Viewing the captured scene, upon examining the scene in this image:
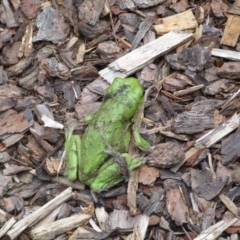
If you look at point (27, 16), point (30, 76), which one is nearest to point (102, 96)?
point (30, 76)

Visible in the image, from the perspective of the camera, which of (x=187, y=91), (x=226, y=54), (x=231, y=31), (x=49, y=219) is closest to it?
(x=49, y=219)

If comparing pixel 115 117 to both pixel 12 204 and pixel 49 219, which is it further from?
pixel 12 204

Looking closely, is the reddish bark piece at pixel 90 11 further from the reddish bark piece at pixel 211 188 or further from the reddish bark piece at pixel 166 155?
the reddish bark piece at pixel 211 188

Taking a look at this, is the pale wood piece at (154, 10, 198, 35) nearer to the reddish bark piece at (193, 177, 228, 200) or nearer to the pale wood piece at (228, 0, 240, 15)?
the pale wood piece at (228, 0, 240, 15)

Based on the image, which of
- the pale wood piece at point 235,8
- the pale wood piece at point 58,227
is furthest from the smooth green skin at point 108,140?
the pale wood piece at point 235,8

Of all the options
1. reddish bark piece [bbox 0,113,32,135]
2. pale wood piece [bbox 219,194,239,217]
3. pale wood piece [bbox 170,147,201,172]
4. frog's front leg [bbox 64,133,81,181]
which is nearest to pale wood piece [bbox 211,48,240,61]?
pale wood piece [bbox 170,147,201,172]

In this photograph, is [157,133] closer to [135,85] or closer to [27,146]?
[135,85]

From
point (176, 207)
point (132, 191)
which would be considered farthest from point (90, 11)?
point (176, 207)
